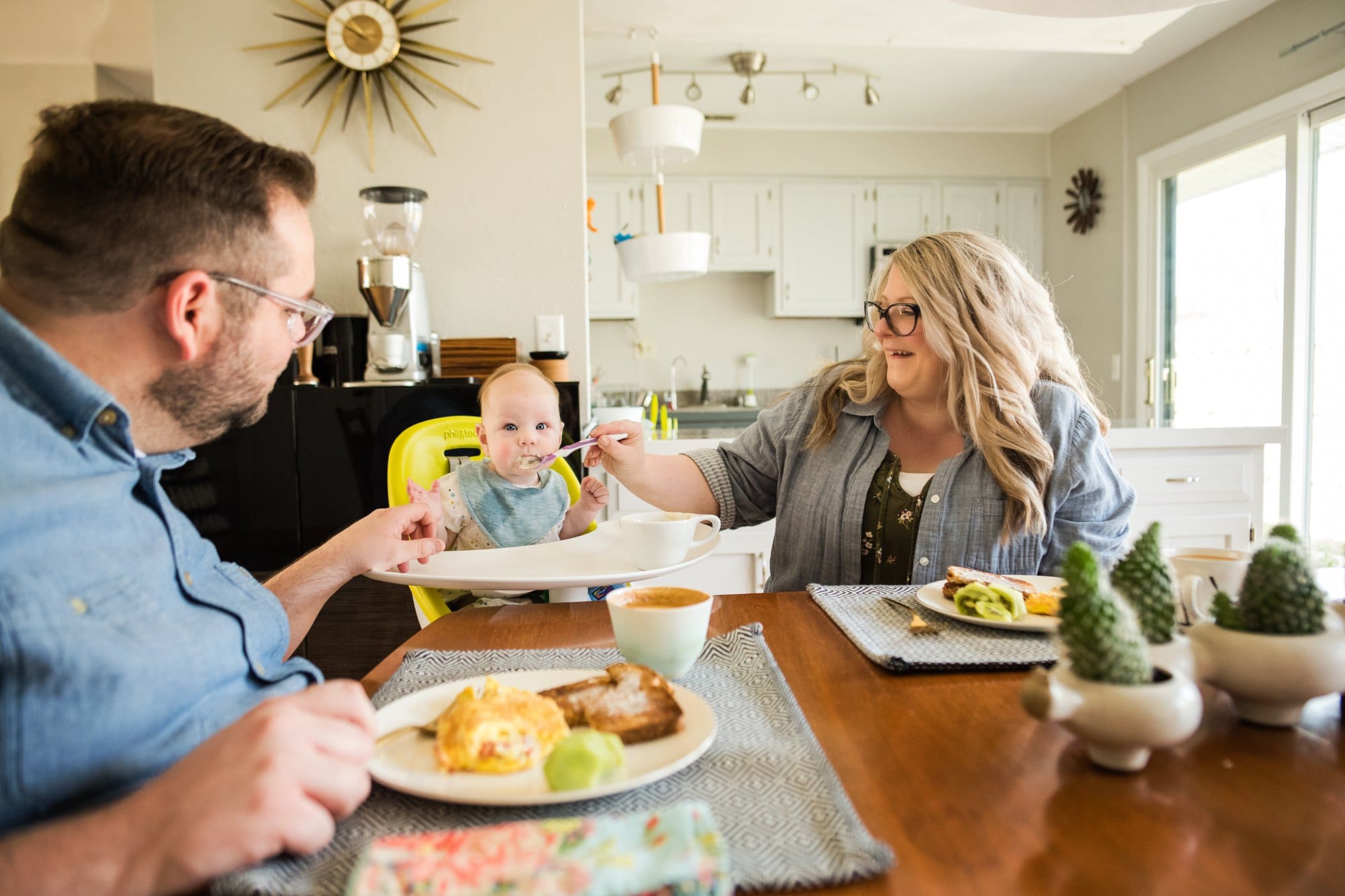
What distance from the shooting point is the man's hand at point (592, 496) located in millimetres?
1917

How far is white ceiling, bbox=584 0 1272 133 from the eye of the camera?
364 cm

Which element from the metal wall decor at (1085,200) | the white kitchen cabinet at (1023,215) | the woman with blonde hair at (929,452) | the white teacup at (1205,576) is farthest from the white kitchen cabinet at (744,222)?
the white teacup at (1205,576)

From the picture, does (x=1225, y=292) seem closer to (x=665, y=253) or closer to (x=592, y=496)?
(x=665, y=253)

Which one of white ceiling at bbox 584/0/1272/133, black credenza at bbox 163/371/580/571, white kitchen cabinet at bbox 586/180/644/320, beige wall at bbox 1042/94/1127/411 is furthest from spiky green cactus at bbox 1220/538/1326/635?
white kitchen cabinet at bbox 586/180/644/320

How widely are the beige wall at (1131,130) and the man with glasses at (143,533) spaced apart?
14.3ft

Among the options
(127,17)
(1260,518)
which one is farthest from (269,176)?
(127,17)

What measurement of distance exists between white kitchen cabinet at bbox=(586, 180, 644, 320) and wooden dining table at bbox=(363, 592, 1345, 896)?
4.92 metres

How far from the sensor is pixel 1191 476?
2.98 m

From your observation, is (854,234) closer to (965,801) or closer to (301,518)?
(301,518)

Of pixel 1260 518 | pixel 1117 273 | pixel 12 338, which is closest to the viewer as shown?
pixel 12 338

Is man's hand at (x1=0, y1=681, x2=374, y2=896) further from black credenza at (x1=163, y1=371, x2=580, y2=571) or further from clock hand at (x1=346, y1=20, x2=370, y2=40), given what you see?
clock hand at (x1=346, y1=20, x2=370, y2=40)

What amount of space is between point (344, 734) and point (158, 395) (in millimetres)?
412

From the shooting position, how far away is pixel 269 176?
2.77 ft

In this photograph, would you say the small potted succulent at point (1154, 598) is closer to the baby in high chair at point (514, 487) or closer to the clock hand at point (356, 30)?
the baby in high chair at point (514, 487)
